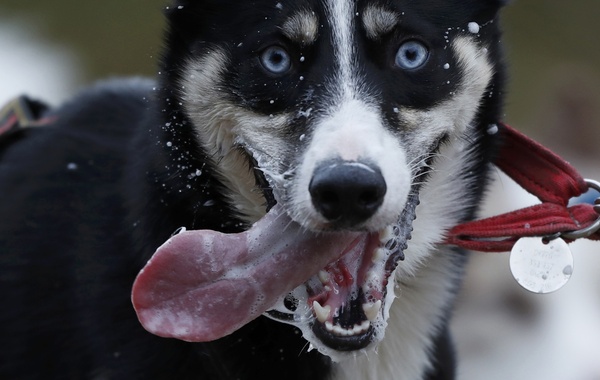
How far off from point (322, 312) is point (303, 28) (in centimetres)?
60

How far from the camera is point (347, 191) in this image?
181 cm

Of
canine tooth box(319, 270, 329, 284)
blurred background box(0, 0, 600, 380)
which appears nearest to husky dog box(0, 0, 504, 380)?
canine tooth box(319, 270, 329, 284)

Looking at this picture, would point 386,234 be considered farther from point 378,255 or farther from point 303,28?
point 303,28

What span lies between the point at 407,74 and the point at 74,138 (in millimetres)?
938

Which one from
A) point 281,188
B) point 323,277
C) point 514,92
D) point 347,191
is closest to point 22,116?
point 281,188

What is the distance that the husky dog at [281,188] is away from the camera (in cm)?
194

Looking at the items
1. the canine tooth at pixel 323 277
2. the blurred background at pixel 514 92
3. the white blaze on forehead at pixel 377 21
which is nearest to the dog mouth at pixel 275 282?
the canine tooth at pixel 323 277

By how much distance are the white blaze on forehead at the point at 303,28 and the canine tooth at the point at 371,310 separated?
56cm

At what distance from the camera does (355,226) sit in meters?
1.88

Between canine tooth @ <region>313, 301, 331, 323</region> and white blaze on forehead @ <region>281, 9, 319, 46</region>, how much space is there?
21.9 inches

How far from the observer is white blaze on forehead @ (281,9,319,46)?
6.78 feet

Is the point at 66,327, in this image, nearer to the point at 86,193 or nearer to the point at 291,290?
the point at 86,193

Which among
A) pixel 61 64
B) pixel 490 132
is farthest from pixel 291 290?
pixel 61 64

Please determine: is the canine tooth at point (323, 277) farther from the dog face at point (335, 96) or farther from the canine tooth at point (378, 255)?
the canine tooth at point (378, 255)
